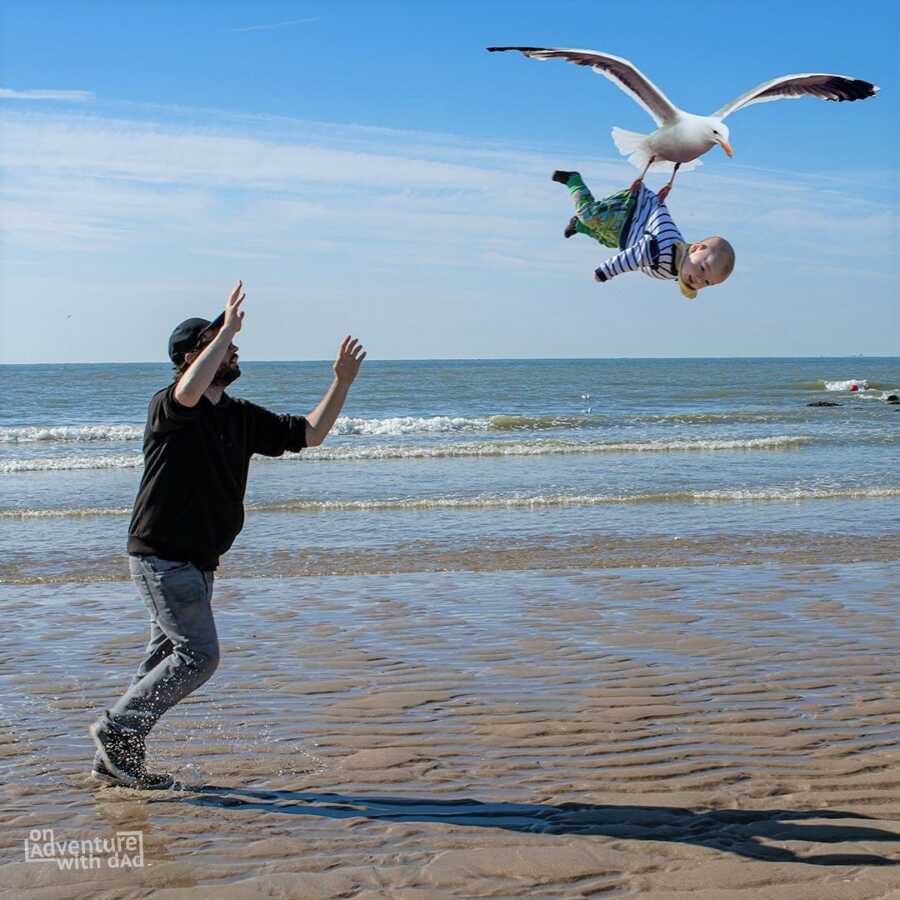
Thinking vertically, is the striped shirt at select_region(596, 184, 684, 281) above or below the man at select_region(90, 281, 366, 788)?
above

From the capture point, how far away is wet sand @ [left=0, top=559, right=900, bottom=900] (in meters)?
4.46

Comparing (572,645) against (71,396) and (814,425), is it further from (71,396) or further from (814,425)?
(71,396)

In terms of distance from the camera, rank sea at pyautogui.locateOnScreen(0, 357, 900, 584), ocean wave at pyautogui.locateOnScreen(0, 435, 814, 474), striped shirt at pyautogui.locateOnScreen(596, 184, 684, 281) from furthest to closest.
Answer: ocean wave at pyautogui.locateOnScreen(0, 435, 814, 474) → sea at pyautogui.locateOnScreen(0, 357, 900, 584) → striped shirt at pyautogui.locateOnScreen(596, 184, 684, 281)

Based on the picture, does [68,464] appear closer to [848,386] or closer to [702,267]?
[702,267]

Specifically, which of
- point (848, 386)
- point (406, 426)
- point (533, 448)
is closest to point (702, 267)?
point (533, 448)

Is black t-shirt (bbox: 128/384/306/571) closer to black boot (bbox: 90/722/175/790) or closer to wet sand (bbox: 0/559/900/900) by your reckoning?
black boot (bbox: 90/722/175/790)

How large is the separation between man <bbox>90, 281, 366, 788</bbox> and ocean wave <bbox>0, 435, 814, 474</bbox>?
1873cm

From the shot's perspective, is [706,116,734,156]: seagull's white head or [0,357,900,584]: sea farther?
[0,357,900,584]: sea

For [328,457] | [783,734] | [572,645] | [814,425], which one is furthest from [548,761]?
[814,425]

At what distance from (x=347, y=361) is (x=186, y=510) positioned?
97cm

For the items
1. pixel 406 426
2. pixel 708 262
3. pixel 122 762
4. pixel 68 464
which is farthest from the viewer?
pixel 406 426

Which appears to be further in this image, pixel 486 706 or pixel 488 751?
pixel 486 706

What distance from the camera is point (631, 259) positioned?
3.58m

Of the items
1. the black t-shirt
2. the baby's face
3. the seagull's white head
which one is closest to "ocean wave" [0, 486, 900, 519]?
the black t-shirt
